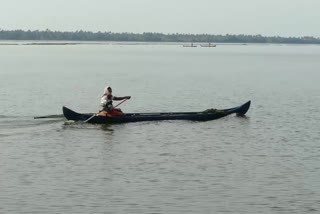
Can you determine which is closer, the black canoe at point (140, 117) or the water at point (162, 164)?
the water at point (162, 164)

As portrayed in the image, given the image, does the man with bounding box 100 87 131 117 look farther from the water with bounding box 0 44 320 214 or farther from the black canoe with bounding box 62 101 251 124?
the water with bounding box 0 44 320 214

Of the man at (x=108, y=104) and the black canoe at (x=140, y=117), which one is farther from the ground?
the man at (x=108, y=104)

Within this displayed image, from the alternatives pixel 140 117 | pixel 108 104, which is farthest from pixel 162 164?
pixel 108 104

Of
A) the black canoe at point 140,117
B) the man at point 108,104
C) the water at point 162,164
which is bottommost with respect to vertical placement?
the water at point 162,164

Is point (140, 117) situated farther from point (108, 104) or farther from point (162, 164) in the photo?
point (162, 164)

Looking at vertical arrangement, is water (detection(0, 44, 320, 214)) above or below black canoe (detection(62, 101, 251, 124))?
below

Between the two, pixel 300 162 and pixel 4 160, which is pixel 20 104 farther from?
pixel 300 162

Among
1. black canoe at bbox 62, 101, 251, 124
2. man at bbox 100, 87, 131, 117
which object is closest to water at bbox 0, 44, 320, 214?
black canoe at bbox 62, 101, 251, 124

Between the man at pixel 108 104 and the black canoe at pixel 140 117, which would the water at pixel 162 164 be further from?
the man at pixel 108 104

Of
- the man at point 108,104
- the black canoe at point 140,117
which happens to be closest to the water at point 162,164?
the black canoe at point 140,117

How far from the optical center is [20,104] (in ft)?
155

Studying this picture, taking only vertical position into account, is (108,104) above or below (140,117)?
above

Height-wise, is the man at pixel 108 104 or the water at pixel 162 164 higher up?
the man at pixel 108 104

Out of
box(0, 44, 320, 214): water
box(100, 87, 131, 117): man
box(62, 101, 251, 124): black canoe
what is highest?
box(100, 87, 131, 117): man
